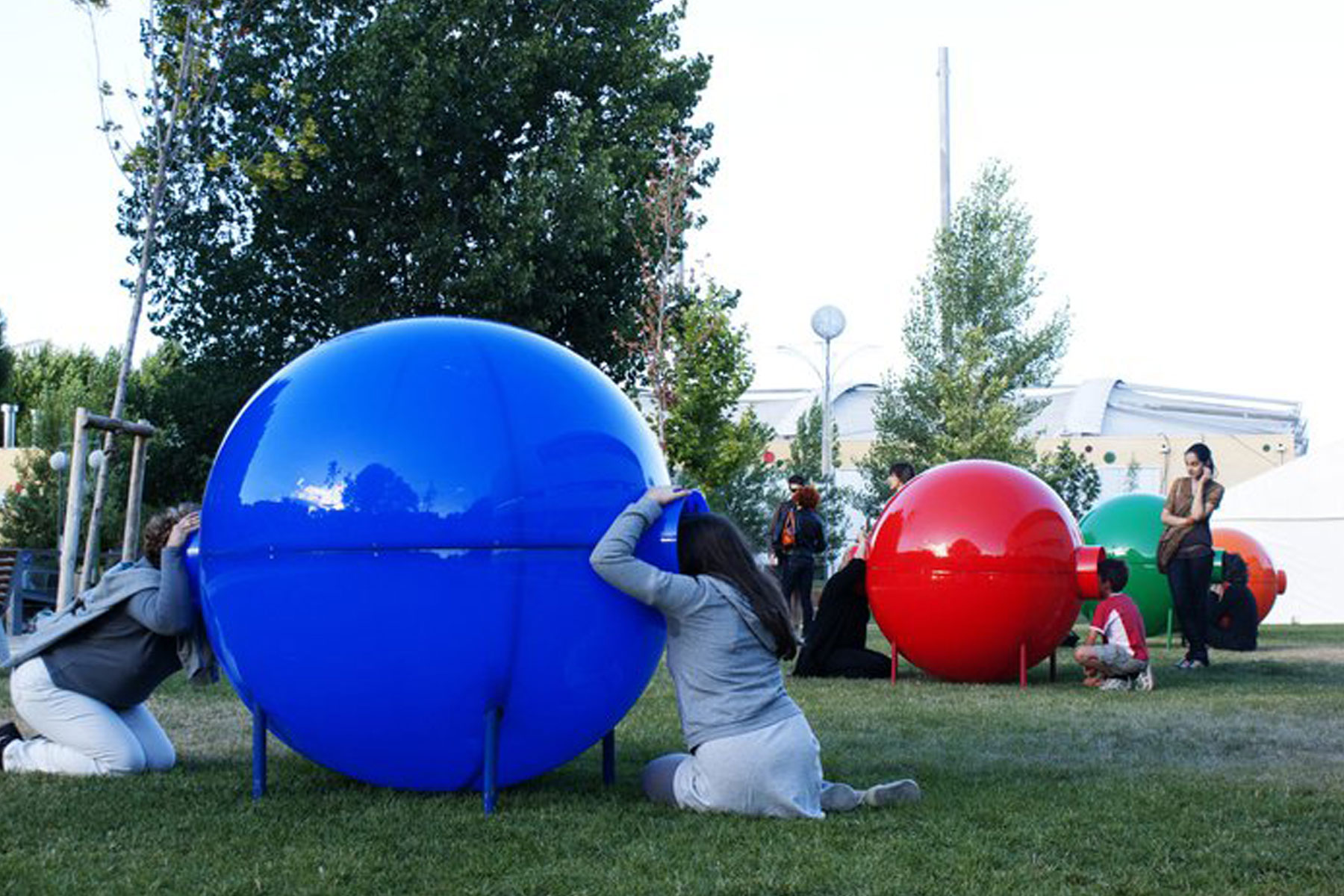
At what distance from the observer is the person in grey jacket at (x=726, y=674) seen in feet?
20.3

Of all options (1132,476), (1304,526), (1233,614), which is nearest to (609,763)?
(1233,614)

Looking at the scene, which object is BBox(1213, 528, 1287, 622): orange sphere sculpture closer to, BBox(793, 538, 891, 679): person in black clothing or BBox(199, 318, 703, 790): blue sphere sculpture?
BBox(793, 538, 891, 679): person in black clothing

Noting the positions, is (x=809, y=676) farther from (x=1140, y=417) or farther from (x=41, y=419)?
(x=1140, y=417)

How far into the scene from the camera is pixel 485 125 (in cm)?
2797

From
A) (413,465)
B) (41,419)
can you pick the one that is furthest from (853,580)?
(41,419)

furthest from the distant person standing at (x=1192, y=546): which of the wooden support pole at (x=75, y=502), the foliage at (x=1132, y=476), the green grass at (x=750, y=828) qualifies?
the foliage at (x=1132, y=476)

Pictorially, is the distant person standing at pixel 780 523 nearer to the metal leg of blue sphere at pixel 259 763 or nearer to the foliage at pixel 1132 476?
the metal leg of blue sphere at pixel 259 763

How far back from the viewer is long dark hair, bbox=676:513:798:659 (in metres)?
6.36

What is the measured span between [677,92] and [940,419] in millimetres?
14119

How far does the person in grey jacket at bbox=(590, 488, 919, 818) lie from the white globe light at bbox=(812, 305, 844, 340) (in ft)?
112

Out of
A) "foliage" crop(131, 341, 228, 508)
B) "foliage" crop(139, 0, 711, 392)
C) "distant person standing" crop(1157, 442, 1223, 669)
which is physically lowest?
"distant person standing" crop(1157, 442, 1223, 669)


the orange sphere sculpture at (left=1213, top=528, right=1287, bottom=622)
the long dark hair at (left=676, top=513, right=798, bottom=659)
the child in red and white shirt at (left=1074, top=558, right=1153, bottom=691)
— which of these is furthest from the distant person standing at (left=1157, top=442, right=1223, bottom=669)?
the long dark hair at (left=676, top=513, right=798, bottom=659)

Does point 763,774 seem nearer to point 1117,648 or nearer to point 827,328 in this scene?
point 1117,648

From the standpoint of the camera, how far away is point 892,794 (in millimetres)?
6523
